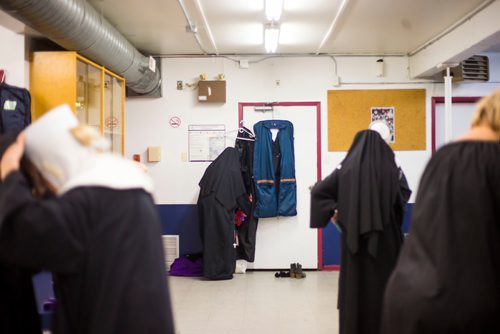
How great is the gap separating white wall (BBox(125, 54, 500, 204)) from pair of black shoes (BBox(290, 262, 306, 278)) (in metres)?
1.34

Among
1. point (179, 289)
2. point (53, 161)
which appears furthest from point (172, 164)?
point (53, 161)

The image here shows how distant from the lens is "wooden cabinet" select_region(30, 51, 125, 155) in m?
3.70

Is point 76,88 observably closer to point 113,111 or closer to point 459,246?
point 113,111

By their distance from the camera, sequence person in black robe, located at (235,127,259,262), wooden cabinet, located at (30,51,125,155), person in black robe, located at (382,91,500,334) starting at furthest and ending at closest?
person in black robe, located at (235,127,259,262), wooden cabinet, located at (30,51,125,155), person in black robe, located at (382,91,500,334)

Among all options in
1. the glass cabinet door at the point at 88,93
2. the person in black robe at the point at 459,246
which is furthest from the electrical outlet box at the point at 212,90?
the person in black robe at the point at 459,246

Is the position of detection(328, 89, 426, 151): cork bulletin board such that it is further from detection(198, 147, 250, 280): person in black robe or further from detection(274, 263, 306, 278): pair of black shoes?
detection(274, 263, 306, 278): pair of black shoes

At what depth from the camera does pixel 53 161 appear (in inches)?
54.8

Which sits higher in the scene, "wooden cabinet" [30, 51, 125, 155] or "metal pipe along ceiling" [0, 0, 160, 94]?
"metal pipe along ceiling" [0, 0, 160, 94]

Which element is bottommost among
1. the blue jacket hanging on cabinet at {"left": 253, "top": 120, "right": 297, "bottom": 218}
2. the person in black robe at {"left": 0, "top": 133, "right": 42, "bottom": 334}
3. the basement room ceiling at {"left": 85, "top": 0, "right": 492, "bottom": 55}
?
the person in black robe at {"left": 0, "top": 133, "right": 42, "bottom": 334}

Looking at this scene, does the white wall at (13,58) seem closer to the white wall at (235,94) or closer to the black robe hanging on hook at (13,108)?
the black robe hanging on hook at (13,108)

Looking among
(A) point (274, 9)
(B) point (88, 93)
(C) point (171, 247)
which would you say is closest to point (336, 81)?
(A) point (274, 9)

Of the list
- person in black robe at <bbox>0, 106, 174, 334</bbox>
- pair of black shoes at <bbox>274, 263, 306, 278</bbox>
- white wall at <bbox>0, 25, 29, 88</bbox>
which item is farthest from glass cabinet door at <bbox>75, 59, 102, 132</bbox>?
pair of black shoes at <bbox>274, 263, 306, 278</bbox>

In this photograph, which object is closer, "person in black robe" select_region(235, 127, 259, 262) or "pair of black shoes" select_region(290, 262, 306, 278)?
"pair of black shoes" select_region(290, 262, 306, 278)

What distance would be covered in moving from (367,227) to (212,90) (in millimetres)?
3619
